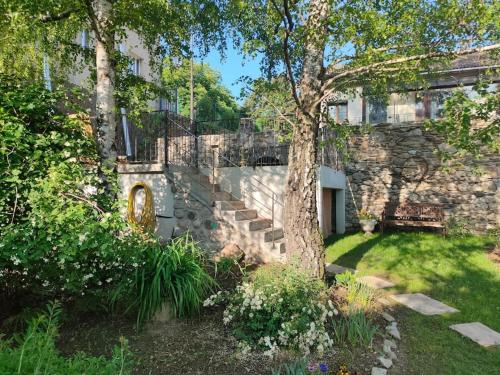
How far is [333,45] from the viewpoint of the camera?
17.1ft

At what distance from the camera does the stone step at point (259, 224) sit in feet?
23.5

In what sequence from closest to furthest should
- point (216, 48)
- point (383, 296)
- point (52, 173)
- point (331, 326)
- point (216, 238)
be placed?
point (52, 173), point (331, 326), point (383, 296), point (216, 238), point (216, 48)

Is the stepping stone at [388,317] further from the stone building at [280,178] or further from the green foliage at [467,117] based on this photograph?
the stone building at [280,178]

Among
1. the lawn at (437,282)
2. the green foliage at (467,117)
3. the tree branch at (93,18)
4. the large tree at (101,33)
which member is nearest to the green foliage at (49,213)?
the large tree at (101,33)

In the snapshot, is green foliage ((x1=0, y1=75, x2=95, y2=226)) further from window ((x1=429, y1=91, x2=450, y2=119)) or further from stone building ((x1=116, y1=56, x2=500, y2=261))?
window ((x1=429, y1=91, x2=450, y2=119))

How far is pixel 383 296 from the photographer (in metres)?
5.59

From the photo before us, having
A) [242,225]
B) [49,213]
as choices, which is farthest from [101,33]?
Answer: [242,225]

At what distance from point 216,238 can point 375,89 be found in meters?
4.05

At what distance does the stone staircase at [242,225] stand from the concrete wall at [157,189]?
0.97 feet

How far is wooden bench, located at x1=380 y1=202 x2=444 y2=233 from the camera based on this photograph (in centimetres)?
1079

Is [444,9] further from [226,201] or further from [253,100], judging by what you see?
[226,201]

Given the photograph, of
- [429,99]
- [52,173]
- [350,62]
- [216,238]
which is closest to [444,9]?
[350,62]

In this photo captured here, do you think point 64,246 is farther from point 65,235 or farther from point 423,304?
point 423,304

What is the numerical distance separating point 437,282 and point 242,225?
3.66 metres
